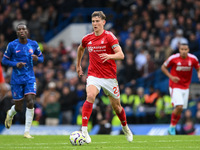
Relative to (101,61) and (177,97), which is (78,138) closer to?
(101,61)

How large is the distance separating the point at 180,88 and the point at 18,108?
4816mm

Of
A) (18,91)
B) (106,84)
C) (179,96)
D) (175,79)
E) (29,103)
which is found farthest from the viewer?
(179,96)

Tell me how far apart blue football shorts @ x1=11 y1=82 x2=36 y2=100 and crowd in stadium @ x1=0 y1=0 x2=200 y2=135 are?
16.6 feet

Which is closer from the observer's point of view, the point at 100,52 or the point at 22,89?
the point at 100,52

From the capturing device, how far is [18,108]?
526 inches

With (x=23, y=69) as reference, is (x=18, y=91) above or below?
below

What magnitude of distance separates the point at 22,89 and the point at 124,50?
10.7 metres

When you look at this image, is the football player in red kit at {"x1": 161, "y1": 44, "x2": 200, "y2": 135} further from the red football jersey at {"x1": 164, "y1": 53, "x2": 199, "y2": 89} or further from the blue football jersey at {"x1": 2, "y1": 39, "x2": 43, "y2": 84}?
the blue football jersey at {"x1": 2, "y1": 39, "x2": 43, "y2": 84}

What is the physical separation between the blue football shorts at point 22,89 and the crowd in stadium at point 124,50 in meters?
5.05

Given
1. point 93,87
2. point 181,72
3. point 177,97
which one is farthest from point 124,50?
point 93,87

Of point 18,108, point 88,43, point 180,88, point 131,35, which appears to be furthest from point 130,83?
point 88,43

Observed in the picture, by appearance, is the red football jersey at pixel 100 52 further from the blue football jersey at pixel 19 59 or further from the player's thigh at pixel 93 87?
the blue football jersey at pixel 19 59

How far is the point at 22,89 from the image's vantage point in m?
13.1

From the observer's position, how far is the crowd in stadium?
2011 centimetres
